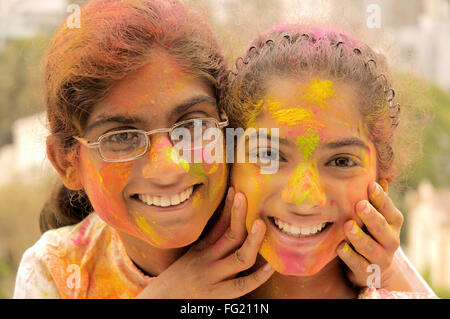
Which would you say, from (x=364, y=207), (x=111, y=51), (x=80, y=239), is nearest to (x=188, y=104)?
(x=111, y=51)

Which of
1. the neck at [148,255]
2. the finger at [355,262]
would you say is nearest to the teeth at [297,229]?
the finger at [355,262]

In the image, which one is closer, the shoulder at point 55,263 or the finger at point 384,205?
the finger at point 384,205

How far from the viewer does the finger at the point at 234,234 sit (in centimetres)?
153

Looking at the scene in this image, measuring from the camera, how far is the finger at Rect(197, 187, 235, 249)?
5.24 feet

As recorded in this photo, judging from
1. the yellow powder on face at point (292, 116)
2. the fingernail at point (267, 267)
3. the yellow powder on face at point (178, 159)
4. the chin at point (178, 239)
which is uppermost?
the yellow powder on face at point (292, 116)

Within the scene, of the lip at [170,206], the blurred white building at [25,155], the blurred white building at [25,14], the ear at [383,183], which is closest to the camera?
the lip at [170,206]

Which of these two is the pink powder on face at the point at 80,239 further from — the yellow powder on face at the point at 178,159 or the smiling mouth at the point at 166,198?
the yellow powder on face at the point at 178,159

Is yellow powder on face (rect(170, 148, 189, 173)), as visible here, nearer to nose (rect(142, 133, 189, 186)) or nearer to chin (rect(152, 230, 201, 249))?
nose (rect(142, 133, 189, 186))

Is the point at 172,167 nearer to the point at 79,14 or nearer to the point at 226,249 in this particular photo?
the point at 226,249

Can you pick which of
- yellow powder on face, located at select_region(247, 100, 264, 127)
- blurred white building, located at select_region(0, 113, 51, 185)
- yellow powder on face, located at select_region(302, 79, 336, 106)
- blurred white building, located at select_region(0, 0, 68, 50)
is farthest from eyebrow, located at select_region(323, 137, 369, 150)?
blurred white building, located at select_region(0, 0, 68, 50)

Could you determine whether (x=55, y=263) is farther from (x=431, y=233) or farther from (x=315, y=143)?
(x=431, y=233)

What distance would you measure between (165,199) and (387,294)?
798 millimetres

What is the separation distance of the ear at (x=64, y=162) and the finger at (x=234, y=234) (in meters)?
0.49
